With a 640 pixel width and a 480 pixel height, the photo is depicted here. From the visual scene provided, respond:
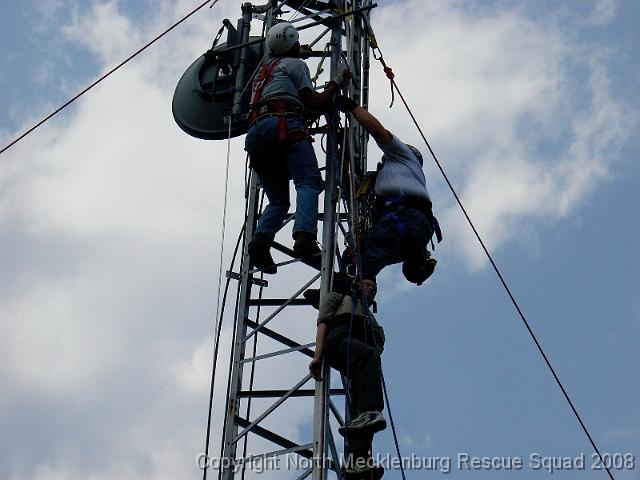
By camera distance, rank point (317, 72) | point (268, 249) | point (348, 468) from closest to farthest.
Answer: point (348, 468) → point (268, 249) → point (317, 72)

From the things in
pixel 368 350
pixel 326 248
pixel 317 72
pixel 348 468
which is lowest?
pixel 348 468

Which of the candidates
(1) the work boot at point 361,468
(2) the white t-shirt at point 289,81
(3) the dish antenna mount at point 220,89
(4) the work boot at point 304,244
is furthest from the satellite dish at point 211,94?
(1) the work boot at point 361,468

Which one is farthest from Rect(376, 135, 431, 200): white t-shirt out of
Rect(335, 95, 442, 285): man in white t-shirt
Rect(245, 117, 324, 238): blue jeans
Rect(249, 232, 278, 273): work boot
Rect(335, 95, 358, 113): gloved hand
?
Rect(249, 232, 278, 273): work boot

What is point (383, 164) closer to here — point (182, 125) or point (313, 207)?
point (313, 207)

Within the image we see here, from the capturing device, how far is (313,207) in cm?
899

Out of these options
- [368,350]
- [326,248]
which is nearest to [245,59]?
[326,248]

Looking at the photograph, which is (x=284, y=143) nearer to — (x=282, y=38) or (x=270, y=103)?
(x=270, y=103)

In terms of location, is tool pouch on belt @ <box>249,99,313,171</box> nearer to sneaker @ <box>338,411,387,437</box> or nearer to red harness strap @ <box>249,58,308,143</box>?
red harness strap @ <box>249,58,308,143</box>

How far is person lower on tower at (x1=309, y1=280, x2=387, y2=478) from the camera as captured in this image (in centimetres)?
797

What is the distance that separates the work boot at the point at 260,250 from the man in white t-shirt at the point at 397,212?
786 millimetres

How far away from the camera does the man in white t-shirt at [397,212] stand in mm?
9148

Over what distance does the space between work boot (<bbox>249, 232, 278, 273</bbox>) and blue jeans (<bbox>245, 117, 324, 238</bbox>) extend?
0.06 metres

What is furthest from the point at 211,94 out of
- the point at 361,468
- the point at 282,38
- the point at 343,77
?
the point at 361,468

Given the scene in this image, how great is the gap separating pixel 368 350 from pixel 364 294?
1.53 ft
